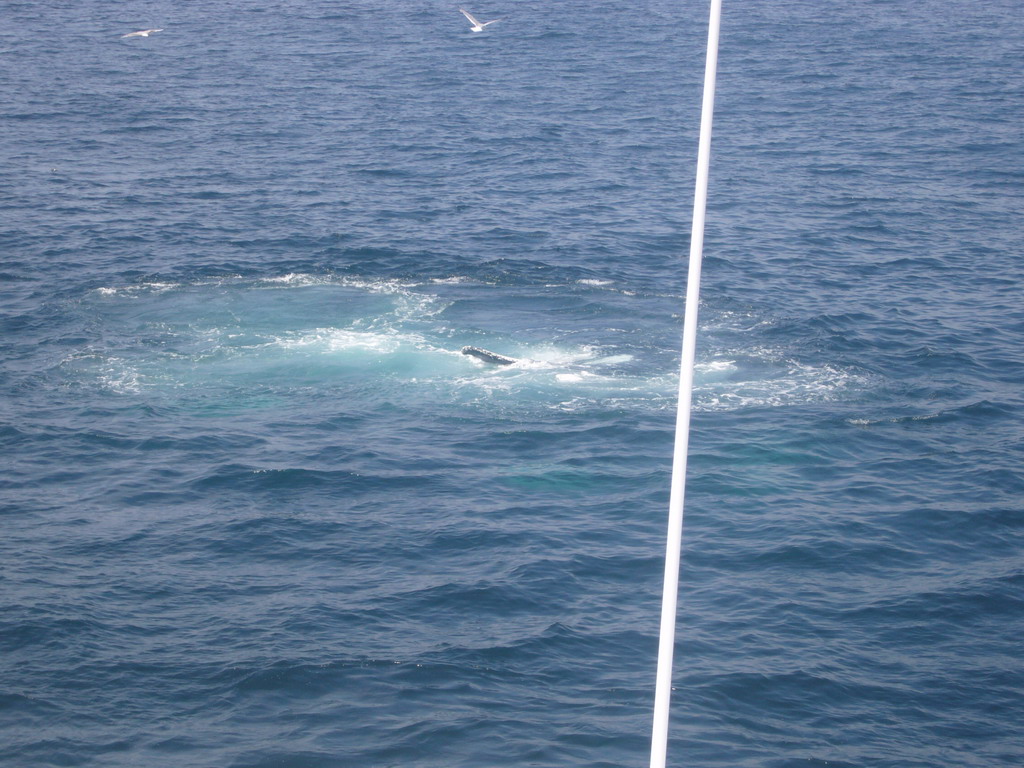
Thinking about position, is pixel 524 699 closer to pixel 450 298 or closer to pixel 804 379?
pixel 804 379

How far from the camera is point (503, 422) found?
209ft

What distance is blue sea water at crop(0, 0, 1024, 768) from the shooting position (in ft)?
142

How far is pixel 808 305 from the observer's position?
78688 mm

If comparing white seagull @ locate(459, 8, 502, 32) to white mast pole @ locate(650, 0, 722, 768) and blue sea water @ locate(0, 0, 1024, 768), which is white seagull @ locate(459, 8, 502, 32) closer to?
blue sea water @ locate(0, 0, 1024, 768)

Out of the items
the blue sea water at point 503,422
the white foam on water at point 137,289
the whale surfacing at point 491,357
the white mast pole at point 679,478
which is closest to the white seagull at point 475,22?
the blue sea water at point 503,422

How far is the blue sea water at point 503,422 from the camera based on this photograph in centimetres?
4322

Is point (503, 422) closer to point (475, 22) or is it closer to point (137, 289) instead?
point (137, 289)

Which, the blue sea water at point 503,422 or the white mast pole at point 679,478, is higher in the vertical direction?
the white mast pole at point 679,478

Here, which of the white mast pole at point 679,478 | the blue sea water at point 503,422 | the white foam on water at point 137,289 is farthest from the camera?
the white foam on water at point 137,289

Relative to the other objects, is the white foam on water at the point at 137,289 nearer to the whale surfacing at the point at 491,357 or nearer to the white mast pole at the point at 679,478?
the whale surfacing at the point at 491,357

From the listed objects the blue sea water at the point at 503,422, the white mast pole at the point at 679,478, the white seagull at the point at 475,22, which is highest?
the white seagull at the point at 475,22

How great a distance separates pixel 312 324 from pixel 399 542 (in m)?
26.6

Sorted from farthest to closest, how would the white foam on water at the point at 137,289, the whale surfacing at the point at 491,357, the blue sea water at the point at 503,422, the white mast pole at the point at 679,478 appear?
the white foam on water at the point at 137,289 → the whale surfacing at the point at 491,357 → the blue sea water at the point at 503,422 → the white mast pole at the point at 679,478

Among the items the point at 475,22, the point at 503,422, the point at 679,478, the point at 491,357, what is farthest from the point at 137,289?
the point at 475,22
